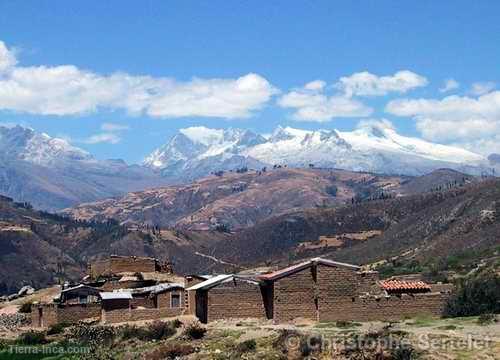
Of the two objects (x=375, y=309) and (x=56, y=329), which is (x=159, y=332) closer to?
(x=56, y=329)

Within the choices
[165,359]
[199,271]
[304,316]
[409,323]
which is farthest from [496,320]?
[199,271]

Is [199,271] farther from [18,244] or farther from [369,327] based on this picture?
[369,327]

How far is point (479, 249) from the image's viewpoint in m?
95.2

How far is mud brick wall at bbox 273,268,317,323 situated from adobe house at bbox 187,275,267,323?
66.3 inches

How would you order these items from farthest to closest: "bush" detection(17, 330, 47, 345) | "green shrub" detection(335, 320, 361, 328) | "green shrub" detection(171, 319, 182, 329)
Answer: "bush" detection(17, 330, 47, 345), "green shrub" detection(171, 319, 182, 329), "green shrub" detection(335, 320, 361, 328)

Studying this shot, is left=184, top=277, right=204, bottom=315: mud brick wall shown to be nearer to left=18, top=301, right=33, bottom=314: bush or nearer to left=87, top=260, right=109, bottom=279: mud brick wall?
left=18, top=301, right=33, bottom=314: bush

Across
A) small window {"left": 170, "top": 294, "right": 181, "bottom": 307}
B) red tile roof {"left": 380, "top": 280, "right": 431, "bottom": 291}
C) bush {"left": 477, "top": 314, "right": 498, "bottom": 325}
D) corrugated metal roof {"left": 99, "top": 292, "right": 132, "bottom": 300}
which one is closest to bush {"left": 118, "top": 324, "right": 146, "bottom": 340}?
corrugated metal roof {"left": 99, "top": 292, "right": 132, "bottom": 300}

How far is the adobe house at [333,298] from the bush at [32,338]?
14167mm

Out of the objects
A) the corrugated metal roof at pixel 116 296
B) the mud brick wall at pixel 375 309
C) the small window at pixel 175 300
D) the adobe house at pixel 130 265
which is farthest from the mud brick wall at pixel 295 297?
the adobe house at pixel 130 265

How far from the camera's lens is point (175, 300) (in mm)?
56875

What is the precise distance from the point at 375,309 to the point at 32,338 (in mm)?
20336

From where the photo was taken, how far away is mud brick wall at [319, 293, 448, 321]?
4444 centimetres

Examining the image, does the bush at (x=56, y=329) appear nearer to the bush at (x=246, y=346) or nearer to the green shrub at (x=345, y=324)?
the green shrub at (x=345, y=324)

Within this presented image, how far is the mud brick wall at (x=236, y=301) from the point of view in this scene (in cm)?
4591
